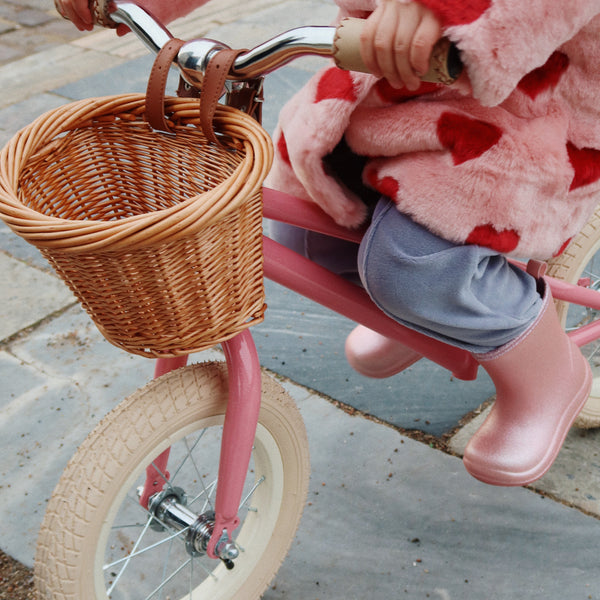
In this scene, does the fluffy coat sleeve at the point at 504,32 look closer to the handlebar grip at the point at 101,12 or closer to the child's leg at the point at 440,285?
the child's leg at the point at 440,285

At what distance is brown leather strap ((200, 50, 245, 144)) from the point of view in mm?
1105

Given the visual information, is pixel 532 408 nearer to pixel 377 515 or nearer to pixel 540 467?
pixel 540 467

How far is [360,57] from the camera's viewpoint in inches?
38.6

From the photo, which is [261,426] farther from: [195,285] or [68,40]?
[68,40]

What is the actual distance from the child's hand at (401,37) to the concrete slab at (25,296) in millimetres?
1955

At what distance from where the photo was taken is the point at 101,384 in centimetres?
234

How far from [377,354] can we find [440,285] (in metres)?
0.65

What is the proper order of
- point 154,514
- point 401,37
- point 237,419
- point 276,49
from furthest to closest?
point 154,514, point 237,419, point 276,49, point 401,37

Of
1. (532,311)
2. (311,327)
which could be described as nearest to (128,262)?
(532,311)

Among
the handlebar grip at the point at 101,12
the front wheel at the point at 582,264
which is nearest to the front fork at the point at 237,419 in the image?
the handlebar grip at the point at 101,12

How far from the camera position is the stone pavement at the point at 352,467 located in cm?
178

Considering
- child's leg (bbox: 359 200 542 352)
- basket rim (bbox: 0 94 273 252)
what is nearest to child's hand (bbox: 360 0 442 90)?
basket rim (bbox: 0 94 273 252)

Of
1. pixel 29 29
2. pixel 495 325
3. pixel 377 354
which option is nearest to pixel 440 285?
pixel 495 325

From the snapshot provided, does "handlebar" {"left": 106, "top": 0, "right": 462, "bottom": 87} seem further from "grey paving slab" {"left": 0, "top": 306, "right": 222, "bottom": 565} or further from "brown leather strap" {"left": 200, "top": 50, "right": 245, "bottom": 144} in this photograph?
"grey paving slab" {"left": 0, "top": 306, "right": 222, "bottom": 565}
